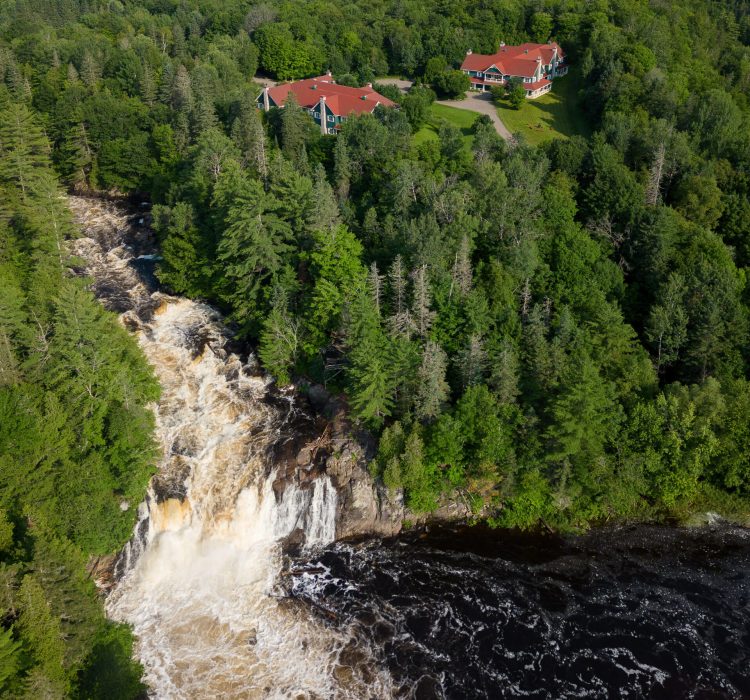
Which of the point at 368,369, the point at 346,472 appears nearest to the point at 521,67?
the point at 368,369

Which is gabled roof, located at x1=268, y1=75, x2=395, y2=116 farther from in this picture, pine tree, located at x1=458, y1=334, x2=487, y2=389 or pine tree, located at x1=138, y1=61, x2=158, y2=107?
pine tree, located at x1=458, y1=334, x2=487, y2=389

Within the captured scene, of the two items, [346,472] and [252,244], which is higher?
[252,244]

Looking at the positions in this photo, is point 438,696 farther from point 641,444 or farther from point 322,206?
point 322,206

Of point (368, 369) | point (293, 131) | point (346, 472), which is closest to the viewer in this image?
point (368, 369)

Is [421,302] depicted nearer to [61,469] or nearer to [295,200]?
[295,200]

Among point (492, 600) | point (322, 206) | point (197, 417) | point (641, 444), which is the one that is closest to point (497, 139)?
point (322, 206)

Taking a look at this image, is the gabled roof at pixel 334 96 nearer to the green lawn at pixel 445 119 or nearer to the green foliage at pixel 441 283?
the green foliage at pixel 441 283
